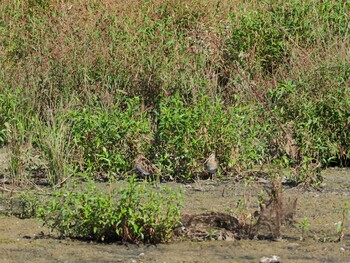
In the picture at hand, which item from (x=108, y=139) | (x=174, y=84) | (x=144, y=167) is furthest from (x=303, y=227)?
(x=174, y=84)

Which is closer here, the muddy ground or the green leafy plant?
the muddy ground

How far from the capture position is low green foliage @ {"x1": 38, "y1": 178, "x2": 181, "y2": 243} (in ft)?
20.2

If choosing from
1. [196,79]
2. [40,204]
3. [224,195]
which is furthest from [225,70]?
[40,204]

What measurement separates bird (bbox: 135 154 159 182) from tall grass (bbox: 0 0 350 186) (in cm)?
7

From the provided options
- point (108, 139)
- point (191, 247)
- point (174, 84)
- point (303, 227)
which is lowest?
point (191, 247)

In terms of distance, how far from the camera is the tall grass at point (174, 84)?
8836 millimetres

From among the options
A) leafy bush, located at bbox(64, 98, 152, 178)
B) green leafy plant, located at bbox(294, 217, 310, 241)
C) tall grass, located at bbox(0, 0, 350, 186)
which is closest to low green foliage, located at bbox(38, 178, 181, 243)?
green leafy plant, located at bbox(294, 217, 310, 241)

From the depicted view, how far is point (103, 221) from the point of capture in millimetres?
6203

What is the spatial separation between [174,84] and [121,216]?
→ 4.48 metres

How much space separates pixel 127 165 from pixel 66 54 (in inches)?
105

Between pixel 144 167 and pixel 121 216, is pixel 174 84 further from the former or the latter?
pixel 121 216

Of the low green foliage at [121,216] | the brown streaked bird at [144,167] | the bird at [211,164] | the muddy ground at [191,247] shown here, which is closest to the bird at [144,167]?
the brown streaked bird at [144,167]

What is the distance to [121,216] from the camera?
20.2 ft

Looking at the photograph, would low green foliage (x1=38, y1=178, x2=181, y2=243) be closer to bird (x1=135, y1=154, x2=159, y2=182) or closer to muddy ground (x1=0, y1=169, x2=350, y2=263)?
muddy ground (x1=0, y1=169, x2=350, y2=263)
